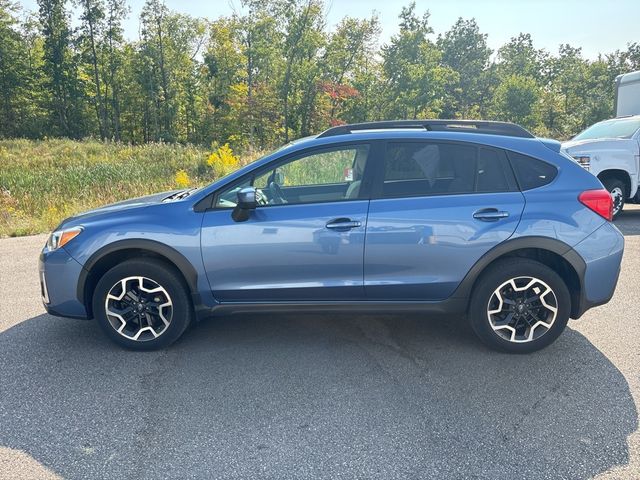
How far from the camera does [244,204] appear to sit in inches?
135

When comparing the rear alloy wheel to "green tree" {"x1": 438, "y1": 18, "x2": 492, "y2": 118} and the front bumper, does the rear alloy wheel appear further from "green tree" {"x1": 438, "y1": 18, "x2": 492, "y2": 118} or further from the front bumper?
"green tree" {"x1": 438, "y1": 18, "x2": 492, "y2": 118}

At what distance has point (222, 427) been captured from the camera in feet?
9.07

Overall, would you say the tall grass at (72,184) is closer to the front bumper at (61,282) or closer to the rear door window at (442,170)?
the front bumper at (61,282)

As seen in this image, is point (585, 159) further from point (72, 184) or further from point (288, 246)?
point (72, 184)

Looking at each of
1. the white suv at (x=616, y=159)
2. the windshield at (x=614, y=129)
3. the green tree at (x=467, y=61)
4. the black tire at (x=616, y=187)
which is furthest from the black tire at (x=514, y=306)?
the green tree at (x=467, y=61)

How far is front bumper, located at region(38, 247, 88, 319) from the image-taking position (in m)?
3.63

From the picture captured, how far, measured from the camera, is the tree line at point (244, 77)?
1718 inches

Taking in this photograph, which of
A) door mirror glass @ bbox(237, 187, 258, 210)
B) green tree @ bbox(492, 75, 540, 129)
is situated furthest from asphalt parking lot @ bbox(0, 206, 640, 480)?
green tree @ bbox(492, 75, 540, 129)

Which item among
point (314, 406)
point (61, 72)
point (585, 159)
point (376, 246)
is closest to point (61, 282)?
point (314, 406)

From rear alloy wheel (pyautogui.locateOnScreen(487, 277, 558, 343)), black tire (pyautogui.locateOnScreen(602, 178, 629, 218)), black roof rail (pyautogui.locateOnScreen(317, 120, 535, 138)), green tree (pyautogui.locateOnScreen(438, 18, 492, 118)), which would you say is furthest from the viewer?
green tree (pyautogui.locateOnScreen(438, 18, 492, 118))

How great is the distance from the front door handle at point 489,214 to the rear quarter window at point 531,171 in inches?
10.9

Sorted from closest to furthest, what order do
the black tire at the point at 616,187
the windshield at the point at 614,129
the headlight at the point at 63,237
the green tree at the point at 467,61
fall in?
the headlight at the point at 63,237 → the black tire at the point at 616,187 → the windshield at the point at 614,129 → the green tree at the point at 467,61

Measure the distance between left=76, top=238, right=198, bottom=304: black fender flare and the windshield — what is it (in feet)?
29.3

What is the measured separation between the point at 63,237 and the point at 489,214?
326 cm
